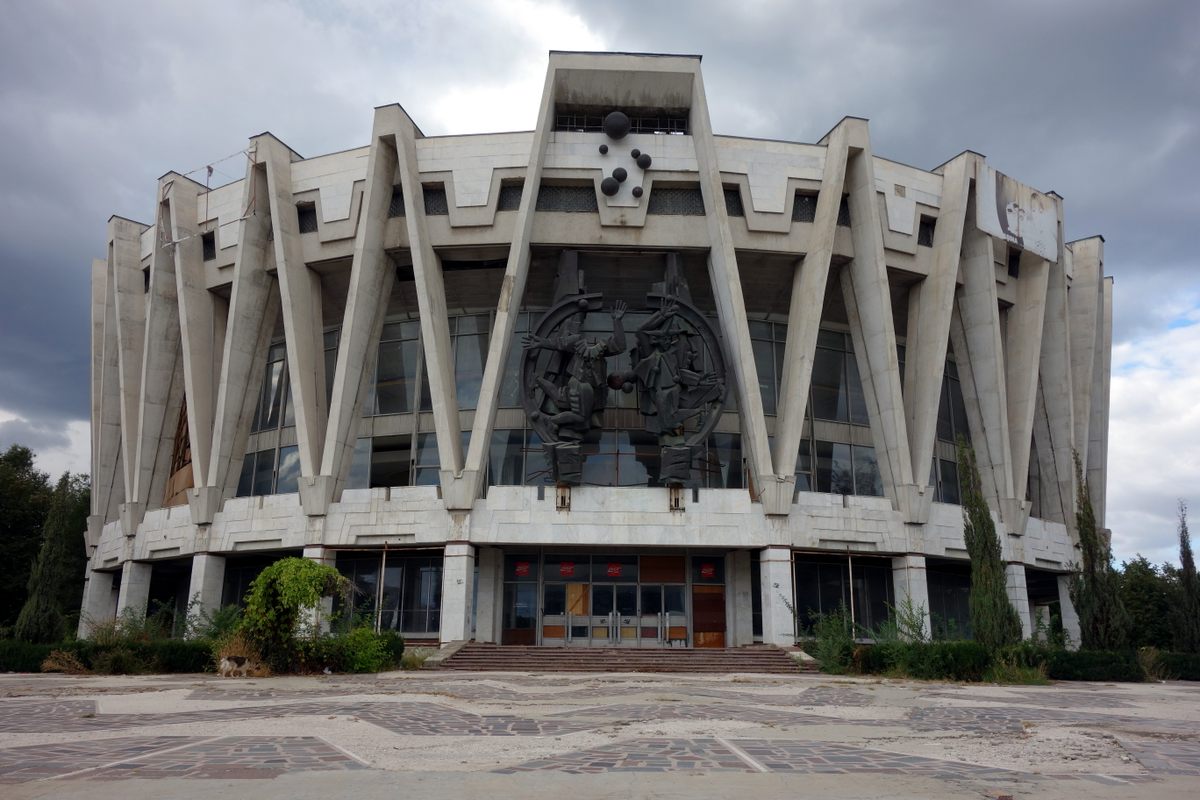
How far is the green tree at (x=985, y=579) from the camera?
23.8 meters

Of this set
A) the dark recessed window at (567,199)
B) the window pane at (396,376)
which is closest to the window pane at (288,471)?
the window pane at (396,376)

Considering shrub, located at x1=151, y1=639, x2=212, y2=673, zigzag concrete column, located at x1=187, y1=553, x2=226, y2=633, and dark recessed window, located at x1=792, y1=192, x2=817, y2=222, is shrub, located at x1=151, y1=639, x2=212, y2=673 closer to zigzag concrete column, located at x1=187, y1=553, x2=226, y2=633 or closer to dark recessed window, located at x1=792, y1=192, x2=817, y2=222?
zigzag concrete column, located at x1=187, y1=553, x2=226, y2=633

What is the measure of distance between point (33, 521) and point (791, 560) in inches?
1663

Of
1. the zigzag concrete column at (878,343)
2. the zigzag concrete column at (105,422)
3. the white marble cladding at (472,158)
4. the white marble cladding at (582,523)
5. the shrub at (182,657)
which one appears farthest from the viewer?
the zigzag concrete column at (105,422)

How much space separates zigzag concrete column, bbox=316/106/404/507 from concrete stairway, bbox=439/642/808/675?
9.03m

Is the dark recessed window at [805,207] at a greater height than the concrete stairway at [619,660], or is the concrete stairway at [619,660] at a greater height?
the dark recessed window at [805,207]

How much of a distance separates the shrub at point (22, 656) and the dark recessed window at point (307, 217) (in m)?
17.8

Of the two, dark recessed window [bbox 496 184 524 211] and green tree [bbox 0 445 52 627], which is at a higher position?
dark recessed window [bbox 496 184 524 211]

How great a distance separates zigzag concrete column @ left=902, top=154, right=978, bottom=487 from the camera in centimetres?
3394

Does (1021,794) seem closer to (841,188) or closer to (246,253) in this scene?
(841,188)

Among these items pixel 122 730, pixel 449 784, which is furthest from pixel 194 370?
pixel 449 784

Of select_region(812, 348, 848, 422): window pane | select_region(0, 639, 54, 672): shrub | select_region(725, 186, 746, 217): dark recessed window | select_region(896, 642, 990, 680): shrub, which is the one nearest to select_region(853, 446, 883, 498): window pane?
select_region(812, 348, 848, 422): window pane

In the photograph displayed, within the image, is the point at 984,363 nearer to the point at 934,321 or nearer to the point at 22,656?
the point at 934,321

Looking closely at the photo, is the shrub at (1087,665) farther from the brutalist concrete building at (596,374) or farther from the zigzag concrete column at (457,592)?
the zigzag concrete column at (457,592)
